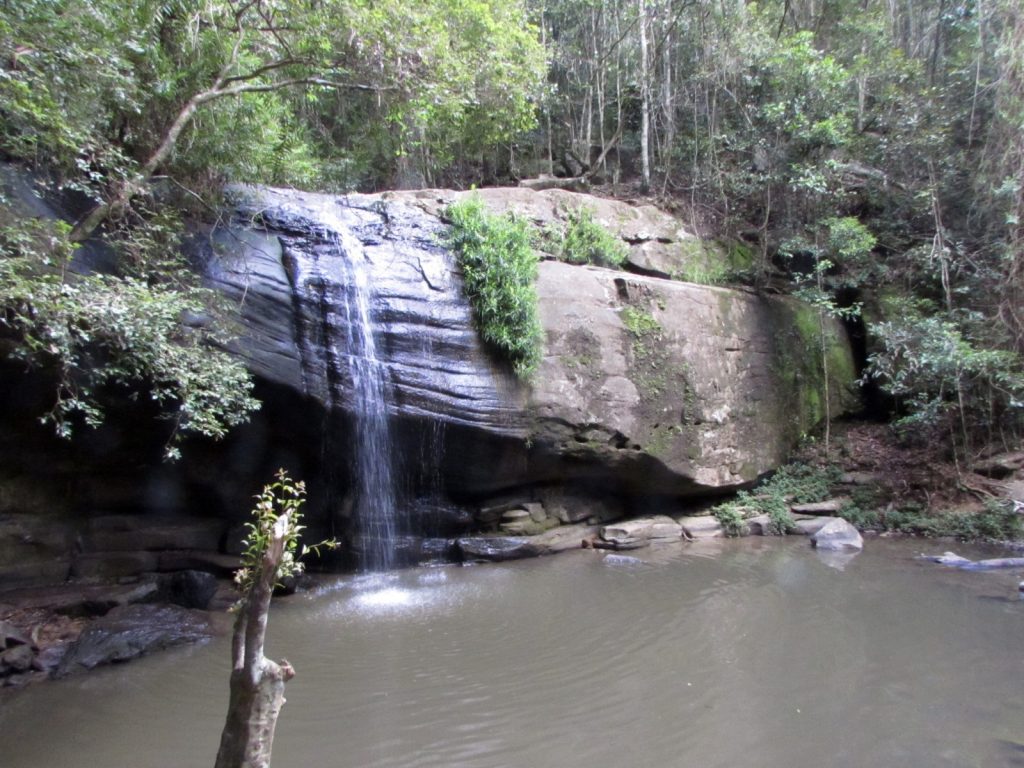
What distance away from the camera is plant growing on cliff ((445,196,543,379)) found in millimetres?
9148

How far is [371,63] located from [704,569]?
734cm

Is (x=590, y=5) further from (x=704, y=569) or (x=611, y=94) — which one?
(x=704, y=569)

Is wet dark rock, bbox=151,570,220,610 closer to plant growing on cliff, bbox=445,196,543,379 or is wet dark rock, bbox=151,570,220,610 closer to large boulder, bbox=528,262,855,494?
large boulder, bbox=528,262,855,494

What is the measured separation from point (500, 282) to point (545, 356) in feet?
4.13

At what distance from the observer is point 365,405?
828 centimetres

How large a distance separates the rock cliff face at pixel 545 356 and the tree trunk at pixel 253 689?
5.35 m

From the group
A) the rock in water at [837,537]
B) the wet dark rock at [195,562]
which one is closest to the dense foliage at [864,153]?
the rock in water at [837,537]

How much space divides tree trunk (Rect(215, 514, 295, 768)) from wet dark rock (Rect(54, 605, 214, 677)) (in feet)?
13.0

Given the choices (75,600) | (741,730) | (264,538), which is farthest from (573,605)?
(75,600)

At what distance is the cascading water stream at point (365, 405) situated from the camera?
827 cm

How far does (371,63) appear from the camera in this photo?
7.68 meters

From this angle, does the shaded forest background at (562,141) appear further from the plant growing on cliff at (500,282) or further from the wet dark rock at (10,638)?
the wet dark rock at (10,638)

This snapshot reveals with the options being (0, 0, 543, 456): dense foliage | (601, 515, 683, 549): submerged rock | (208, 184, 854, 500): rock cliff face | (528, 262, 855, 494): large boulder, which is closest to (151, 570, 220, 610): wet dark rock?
(0, 0, 543, 456): dense foliage

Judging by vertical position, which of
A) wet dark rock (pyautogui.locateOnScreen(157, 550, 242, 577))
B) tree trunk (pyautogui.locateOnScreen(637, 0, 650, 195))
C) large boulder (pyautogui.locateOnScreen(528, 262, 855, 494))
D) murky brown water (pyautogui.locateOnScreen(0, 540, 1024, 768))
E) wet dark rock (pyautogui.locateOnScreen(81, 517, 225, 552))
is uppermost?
tree trunk (pyautogui.locateOnScreen(637, 0, 650, 195))
